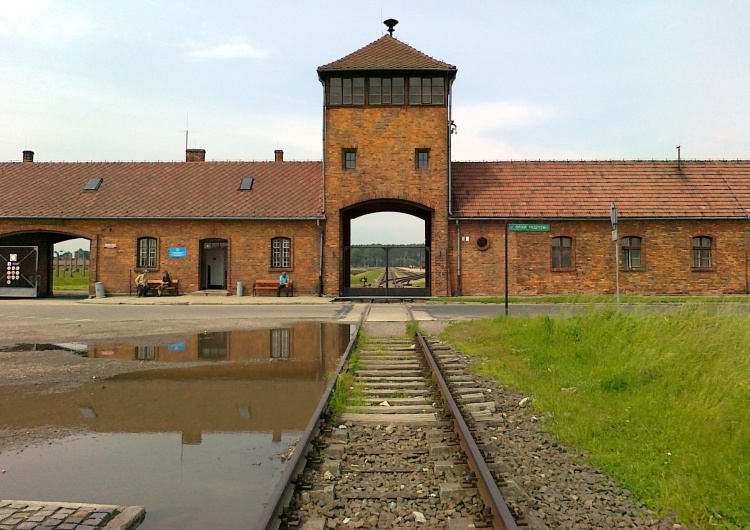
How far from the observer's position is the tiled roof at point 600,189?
2627cm

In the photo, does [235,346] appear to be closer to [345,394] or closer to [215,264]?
[345,394]

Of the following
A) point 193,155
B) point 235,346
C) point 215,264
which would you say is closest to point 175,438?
point 235,346

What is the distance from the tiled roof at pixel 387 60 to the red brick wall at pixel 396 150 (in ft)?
5.74

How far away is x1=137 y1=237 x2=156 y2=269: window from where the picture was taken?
2730cm

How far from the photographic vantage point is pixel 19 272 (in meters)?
28.0

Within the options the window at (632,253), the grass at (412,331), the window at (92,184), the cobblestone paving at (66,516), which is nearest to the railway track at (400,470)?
the cobblestone paving at (66,516)

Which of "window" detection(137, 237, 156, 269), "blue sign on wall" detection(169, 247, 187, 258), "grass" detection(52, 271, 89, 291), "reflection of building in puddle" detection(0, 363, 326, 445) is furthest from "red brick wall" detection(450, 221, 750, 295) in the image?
"grass" detection(52, 271, 89, 291)

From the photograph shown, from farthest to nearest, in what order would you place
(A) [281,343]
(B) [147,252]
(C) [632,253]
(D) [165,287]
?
(B) [147,252] < (D) [165,287] < (C) [632,253] < (A) [281,343]

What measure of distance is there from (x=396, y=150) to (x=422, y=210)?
3732mm

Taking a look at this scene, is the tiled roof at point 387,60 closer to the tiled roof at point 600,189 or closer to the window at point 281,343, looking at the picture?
the tiled roof at point 600,189

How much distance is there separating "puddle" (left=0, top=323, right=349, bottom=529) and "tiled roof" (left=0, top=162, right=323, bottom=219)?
60.0 ft

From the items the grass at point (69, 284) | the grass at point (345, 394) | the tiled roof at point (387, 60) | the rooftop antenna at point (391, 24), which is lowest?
the grass at point (345, 394)

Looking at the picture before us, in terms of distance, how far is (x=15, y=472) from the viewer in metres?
4.50

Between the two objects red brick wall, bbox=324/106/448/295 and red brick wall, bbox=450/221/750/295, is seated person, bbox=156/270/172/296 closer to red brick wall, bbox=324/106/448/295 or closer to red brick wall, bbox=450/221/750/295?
red brick wall, bbox=324/106/448/295
